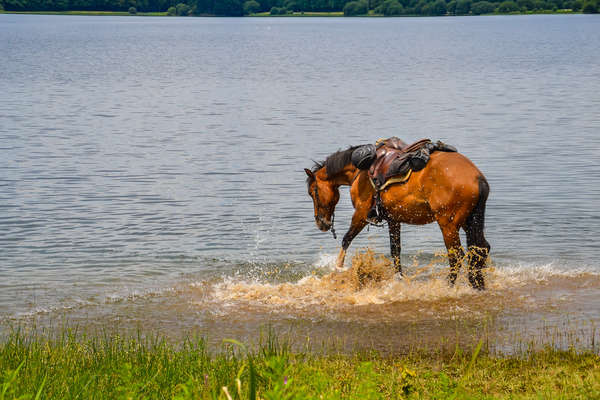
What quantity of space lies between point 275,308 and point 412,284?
193cm

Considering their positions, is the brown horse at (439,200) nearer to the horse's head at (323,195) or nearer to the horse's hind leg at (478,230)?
Answer: the horse's hind leg at (478,230)

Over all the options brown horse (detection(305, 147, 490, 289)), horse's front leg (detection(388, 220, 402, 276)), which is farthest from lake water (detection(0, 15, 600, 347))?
brown horse (detection(305, 147, 490, 289))

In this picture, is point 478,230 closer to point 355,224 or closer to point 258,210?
point 355,224

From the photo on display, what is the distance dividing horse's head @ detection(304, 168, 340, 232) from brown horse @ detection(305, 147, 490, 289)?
119mm

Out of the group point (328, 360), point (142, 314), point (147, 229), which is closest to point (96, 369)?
point (328, 360)

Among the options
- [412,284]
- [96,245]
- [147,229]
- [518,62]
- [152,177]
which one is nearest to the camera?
Answer: [412,284]

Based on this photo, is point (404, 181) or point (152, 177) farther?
point (152, 177)

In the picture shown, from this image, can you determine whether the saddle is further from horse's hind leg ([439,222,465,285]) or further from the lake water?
the lake water

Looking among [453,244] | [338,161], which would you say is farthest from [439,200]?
[338,161]

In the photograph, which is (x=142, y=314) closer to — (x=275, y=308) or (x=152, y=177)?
(x=275, y=308)

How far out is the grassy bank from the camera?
262 inches

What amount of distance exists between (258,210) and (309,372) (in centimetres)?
1022

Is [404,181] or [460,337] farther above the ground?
[404,181]

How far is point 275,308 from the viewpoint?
11.1 metres
